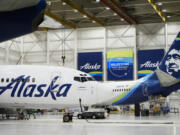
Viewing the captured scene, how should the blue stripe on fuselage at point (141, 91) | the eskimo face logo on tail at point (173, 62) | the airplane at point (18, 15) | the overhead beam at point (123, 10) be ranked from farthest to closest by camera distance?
→ 1. the overhead beam at point (123, 10)
2. the blue stripe on fuselage at point (141, 91)
3. the eskimo face logo on tail at point (173, 62)
4. the airplane at point (18, 15)

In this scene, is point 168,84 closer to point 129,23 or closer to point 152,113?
point 152,113

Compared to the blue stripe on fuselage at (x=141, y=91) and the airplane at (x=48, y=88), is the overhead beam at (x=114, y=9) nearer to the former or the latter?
the blue stripe on fuselage at (x=141, y=91)

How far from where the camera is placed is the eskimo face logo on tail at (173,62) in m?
29.0

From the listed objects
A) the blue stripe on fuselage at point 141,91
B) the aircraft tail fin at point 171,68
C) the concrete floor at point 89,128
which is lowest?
the concrete floor at point 89,128

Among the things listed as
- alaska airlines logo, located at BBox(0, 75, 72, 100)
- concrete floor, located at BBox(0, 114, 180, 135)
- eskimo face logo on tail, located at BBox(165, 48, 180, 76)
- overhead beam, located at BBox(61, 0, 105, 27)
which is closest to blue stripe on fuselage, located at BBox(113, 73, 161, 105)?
eskimo face logo on tail, located at BBox(165, 48, 180, 76)

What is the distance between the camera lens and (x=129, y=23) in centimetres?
4878

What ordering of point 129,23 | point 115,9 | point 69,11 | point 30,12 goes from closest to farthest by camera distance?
point 30,12, point 115,9, point 69,11, point 129,23

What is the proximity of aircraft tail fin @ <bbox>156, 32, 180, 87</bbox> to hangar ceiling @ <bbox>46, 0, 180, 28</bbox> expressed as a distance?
11.6m

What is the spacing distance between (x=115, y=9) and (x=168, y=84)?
1695 cm

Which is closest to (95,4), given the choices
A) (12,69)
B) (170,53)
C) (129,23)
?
(129,23)

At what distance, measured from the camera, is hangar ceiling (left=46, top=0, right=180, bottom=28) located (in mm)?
40750

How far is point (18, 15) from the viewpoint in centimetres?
239

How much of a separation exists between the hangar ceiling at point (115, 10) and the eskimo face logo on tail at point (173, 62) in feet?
38.5

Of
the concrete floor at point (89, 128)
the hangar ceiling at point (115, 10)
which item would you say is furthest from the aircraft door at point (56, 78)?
the hangar ceiling at point (115, 10)
